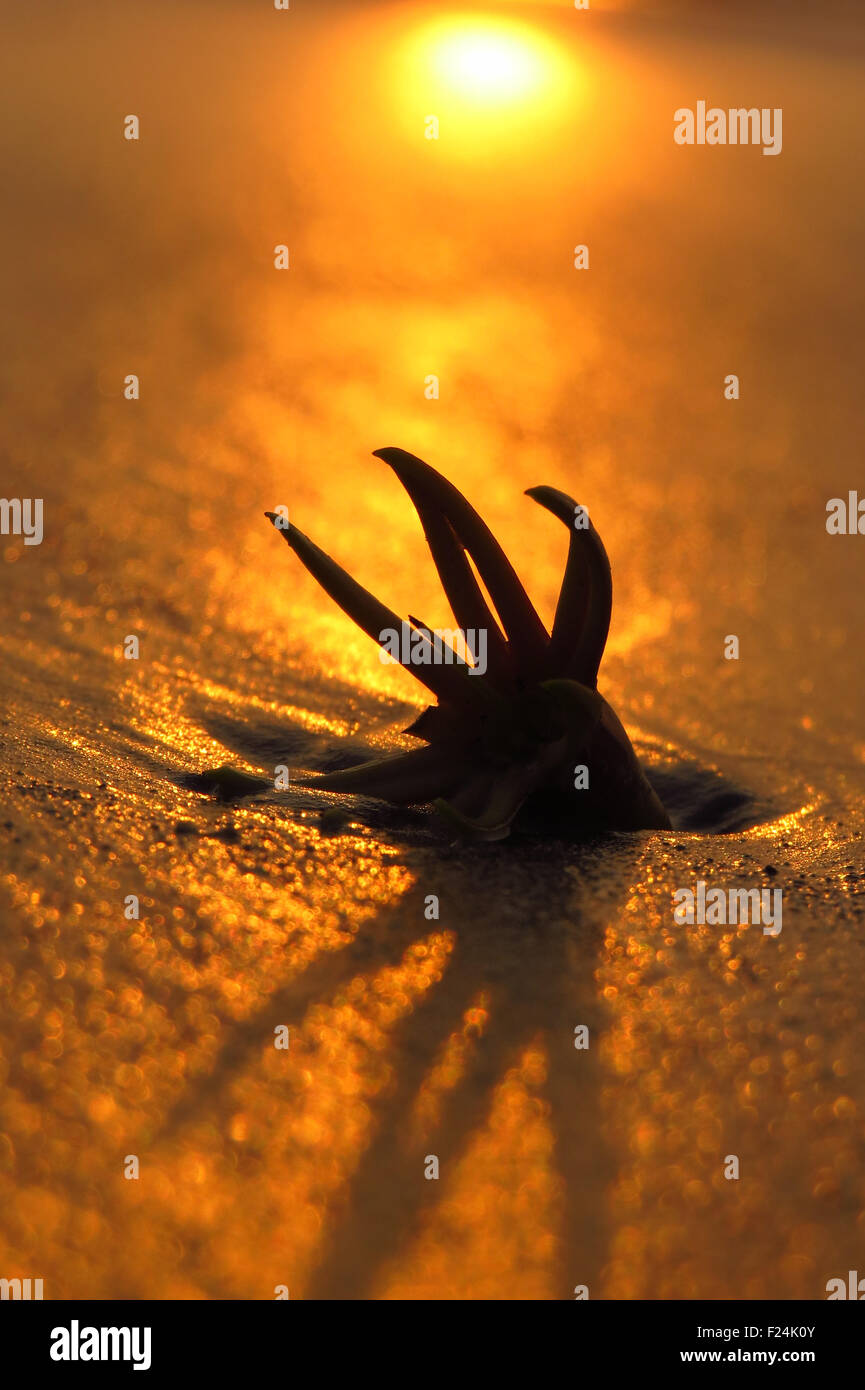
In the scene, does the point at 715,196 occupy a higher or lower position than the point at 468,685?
higher

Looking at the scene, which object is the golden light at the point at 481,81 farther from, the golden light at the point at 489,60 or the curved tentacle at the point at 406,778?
the curved tentacle at the point at 406,778

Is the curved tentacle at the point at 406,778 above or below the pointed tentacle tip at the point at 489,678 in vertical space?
below

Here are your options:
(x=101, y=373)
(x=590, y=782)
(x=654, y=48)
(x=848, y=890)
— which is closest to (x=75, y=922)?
(x=590, y=782)

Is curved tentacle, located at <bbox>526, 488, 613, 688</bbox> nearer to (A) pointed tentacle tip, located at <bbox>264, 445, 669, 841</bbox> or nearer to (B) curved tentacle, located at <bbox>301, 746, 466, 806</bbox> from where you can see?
(A) pointed tentacle tip, located at <bbox>264, 445, 669, 841</bbox>

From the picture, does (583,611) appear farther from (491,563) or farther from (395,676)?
(395,676)

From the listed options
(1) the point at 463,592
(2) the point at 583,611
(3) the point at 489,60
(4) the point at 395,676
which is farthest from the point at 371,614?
(3) the point at 489,60

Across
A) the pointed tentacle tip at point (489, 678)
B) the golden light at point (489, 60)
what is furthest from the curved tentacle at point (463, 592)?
the golden light at point (489, 60)

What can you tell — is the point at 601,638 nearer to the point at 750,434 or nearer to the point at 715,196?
the point at 750,434

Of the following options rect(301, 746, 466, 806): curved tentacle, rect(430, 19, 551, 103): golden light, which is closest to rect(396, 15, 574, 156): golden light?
rect(430, 19, 551, 103): golden light
